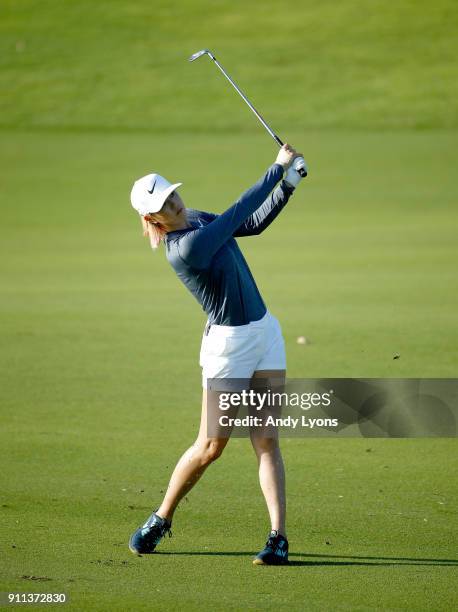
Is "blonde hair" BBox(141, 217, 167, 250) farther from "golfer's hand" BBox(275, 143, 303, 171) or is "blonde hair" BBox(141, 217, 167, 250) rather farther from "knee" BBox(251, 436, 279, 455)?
"knee" BBox(251, 436, 279, 455)

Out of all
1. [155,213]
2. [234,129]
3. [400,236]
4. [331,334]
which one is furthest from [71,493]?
[234,129]

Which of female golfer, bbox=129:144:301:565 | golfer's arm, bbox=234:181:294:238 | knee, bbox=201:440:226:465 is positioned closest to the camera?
female golfer, bbox=129:144:301:565

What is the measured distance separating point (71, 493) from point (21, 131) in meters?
29.4

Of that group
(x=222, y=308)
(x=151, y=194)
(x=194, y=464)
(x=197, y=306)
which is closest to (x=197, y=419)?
(x=194, y=464)

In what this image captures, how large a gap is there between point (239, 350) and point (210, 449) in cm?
56

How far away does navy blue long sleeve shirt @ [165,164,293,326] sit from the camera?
18.9 ft

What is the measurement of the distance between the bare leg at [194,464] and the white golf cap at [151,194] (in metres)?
1.03

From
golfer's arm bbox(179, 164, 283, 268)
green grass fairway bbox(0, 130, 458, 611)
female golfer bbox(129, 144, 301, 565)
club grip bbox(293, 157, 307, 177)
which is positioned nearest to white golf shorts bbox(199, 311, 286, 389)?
female golfer bbox(129, 144, 301, 565)

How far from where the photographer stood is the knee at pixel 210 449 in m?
6.10

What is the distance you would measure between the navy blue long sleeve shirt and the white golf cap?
19 centimetres

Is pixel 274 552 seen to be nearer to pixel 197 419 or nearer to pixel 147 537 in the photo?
pixel 147 537

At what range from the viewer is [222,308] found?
601 cm

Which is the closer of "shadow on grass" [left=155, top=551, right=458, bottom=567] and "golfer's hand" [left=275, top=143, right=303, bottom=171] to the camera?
"shadow on grass" [left=155, top=551, right=458, bottom=567]

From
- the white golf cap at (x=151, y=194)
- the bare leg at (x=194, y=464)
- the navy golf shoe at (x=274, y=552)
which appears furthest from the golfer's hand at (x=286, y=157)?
the navy golf shoe at (x=274, y=552)
